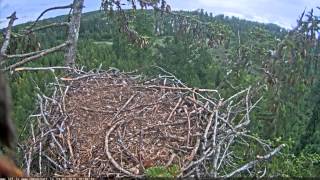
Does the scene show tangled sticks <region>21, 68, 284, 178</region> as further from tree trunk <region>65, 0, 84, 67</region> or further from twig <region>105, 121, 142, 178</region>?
tree trunk <region>65, 0, 84, 67</region>

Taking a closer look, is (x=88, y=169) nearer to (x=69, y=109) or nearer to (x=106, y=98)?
(x=69, y=109)

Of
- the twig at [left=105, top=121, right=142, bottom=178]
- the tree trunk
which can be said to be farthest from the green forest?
the twig at [left=105, top=121, right=142, bottom=178]

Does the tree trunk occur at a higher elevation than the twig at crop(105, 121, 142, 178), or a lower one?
higher

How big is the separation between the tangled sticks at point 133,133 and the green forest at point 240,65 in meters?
0.44

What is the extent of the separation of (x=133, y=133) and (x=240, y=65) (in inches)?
322

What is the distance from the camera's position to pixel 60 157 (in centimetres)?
395

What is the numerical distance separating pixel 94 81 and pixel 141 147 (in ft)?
6.31

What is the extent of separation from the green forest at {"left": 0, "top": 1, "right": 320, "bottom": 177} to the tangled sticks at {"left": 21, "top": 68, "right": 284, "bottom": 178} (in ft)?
1.45

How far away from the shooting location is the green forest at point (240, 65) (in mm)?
7699

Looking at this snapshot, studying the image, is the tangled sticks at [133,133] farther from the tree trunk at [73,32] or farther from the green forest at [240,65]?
the tree trunk at [73,32]

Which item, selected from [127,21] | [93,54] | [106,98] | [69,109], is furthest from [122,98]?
[93,54]

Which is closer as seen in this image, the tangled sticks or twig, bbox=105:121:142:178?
twig, bbox=105:121:142:178

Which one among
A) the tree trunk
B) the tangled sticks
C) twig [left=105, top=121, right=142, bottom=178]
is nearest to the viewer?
twig [left=105, top=121, right=142, bottom=178]

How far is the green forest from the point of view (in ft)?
25.3
